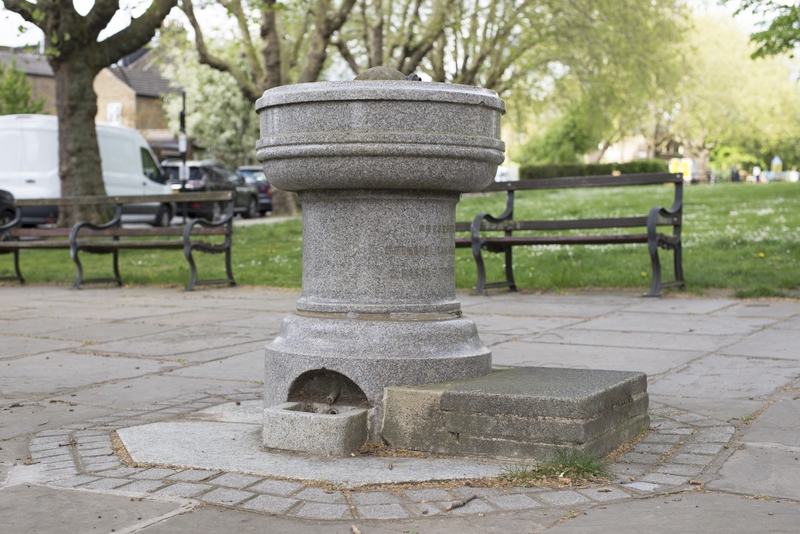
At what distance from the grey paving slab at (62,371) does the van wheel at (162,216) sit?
17856 mm

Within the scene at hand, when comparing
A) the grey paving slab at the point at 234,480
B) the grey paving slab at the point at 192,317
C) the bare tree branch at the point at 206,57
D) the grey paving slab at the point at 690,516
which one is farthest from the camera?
the bare tree branch at the point at 206,57

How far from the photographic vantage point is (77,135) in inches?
665

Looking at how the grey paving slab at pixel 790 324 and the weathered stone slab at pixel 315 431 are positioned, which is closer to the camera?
the weathered stone slab at pixel 315 431

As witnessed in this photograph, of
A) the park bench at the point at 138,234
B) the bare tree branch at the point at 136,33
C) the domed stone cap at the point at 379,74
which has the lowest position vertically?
the park bench at the point at 138,234

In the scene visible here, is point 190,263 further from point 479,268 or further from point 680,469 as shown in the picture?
point 680,469

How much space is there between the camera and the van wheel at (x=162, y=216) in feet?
78.2

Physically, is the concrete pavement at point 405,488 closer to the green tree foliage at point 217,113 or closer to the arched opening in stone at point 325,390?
the arched opening in stone at point 325,390

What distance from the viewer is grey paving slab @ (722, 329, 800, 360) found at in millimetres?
5910

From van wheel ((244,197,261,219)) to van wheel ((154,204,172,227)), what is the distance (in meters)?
6.51

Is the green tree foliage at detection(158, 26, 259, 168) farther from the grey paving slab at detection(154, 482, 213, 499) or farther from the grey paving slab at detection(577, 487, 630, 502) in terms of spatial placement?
the grey paving slab at detection(577, 487, 630, 502)

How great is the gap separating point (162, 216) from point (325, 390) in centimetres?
2073

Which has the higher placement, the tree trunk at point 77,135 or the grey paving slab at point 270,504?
the tree trunk at point 77,135

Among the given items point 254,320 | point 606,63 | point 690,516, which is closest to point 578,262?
point 254,320

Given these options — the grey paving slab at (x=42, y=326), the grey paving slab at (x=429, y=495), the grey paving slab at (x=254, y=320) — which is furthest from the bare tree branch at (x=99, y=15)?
the grey paving slab at (x=429, y=495)
